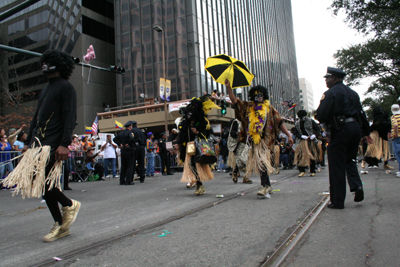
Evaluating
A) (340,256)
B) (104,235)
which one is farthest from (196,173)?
(340,256)

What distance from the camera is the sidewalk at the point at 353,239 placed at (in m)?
2.57

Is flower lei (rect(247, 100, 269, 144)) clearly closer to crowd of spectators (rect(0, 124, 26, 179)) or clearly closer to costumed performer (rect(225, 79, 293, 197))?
costumed performer (rect(225, 79, 293, 197))

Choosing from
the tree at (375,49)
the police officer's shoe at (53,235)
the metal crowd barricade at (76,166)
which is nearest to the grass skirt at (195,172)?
the police officer's shoe at (53,235)

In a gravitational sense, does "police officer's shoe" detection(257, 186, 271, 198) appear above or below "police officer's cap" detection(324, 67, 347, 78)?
below

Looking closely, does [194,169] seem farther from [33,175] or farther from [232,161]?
[232,161]

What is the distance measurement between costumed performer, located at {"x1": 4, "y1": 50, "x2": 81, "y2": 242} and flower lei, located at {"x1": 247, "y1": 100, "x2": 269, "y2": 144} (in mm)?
3371

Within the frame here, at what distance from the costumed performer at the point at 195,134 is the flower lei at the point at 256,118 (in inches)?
37.4

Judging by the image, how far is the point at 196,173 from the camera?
21.6 feet

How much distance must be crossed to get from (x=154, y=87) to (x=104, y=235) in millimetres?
31866

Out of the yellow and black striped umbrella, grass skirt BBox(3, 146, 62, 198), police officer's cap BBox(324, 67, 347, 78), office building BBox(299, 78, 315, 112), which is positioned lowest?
grass skirt BBox(3, 146, 62, 198)

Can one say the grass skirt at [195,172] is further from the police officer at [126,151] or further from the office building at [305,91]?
the office building at [305,91]

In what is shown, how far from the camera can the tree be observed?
1723 centimetres

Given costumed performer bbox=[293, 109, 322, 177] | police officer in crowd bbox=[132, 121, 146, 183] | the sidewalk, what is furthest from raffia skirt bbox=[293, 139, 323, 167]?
the sidewalk

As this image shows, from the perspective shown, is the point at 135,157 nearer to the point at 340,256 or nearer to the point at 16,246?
the point at 16,246
